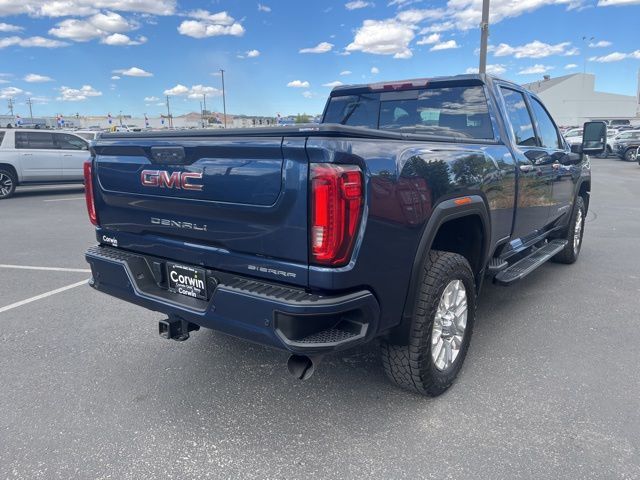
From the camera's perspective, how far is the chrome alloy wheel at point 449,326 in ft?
9.89

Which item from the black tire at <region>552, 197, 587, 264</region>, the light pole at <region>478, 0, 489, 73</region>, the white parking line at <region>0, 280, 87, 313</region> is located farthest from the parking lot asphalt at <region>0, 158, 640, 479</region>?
the light pole at <region>478, 0, 489, 73</region>

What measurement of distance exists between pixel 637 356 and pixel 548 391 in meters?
0.97

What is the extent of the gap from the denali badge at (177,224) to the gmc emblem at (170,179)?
0.65 feet

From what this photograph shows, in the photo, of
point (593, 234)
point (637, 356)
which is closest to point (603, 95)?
point (593, 234)

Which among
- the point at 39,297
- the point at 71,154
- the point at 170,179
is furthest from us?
the point at 71,154

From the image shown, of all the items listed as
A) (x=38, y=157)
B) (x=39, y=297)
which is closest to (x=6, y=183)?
(x=38, y=157)

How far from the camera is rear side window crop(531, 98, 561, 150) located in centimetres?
485

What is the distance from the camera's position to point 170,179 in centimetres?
271

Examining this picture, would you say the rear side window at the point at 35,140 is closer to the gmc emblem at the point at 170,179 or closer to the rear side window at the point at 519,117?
the gmc emblem at the point at 170,179

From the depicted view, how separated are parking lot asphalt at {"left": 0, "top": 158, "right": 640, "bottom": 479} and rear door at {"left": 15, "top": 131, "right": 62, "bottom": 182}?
10107 millimetres

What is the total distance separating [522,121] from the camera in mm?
4414

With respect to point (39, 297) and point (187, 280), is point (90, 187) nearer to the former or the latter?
point (187, 280)

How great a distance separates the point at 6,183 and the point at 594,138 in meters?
13.5

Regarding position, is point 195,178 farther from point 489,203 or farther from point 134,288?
point 489,203
